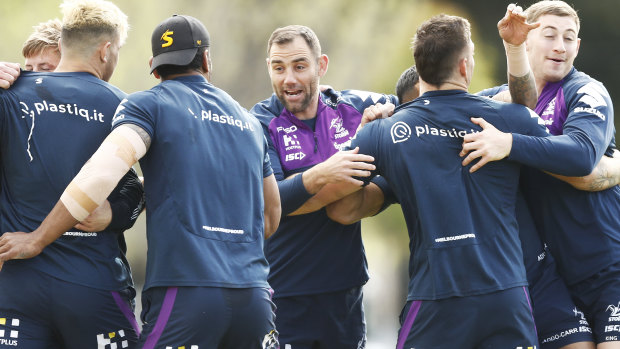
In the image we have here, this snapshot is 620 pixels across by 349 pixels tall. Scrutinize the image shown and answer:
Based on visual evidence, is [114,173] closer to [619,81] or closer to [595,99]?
[595,99]

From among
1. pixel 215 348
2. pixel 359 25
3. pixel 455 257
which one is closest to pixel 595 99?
pixel 455 257

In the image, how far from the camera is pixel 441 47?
15.7 feet

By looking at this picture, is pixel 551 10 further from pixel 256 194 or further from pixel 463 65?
pixel 256 194

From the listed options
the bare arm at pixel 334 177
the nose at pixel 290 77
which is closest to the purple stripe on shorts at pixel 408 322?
the bare arm at pixel 334 177

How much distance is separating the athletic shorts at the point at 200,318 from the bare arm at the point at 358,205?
4.30 ft

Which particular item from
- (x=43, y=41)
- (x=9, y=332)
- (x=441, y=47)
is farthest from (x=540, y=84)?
(x=9, y=332)

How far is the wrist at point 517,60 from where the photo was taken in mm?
4859

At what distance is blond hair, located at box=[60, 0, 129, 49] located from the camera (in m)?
5.00

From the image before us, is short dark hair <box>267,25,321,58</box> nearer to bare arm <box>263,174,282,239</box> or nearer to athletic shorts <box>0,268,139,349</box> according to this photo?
bare arm <box>263,174,282,239</box>

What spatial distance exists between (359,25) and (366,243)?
3.70 m

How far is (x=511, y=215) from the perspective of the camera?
4656mm

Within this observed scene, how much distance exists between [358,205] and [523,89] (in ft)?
4.57

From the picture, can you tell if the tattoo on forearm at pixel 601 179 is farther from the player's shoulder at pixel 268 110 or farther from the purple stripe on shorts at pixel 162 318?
the purple stripe on shorts at pixel 162 318

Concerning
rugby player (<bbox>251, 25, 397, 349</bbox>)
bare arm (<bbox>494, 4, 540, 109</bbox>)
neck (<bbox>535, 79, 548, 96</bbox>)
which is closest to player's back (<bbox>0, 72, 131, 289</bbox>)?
rugby player (<bbox>251, 25, 397, 349</bbox>)
